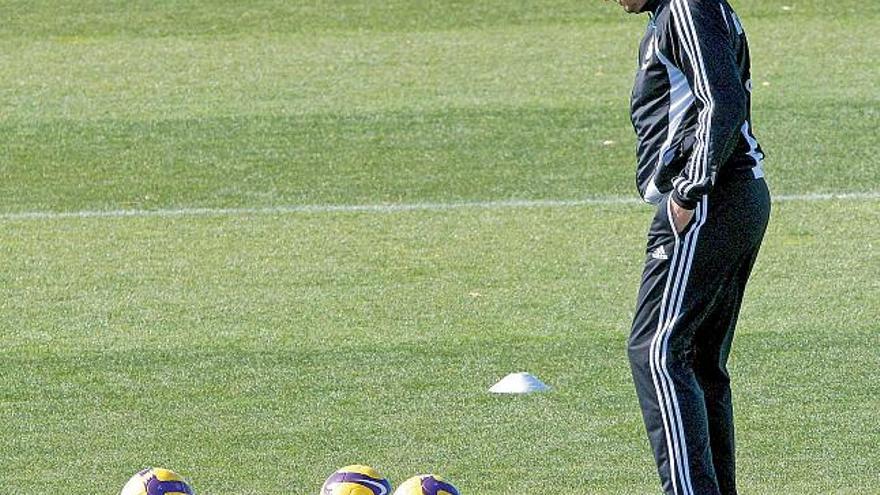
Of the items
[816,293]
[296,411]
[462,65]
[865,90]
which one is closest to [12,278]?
[296,411]

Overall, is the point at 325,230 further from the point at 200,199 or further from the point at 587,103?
the point at 587,103

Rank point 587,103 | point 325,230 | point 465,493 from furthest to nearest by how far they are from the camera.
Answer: point 587,103, point 325,230, point 465,493

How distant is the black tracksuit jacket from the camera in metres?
5.14

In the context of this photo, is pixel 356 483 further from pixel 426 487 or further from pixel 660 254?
pixel 660 254

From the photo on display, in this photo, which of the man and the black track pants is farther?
the black track pants

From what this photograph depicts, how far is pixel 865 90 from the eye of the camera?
47.9 feet

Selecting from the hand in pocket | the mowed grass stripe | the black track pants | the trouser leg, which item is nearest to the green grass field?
the mowed grass stripe

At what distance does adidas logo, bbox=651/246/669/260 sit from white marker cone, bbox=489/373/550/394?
2.21 m

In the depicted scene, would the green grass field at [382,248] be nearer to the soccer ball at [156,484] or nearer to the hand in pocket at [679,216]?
the soccer ball at [156,484]

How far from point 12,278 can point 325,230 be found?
2082 mm

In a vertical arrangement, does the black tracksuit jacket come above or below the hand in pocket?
above

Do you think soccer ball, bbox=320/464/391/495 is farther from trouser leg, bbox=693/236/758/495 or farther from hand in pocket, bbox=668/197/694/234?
hand in pocket, bbox=668/197/694/234

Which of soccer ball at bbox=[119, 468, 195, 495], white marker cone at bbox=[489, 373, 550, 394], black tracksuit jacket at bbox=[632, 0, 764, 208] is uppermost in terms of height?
black tracksuit jacket at bbox=[632, 0, 764, 208]

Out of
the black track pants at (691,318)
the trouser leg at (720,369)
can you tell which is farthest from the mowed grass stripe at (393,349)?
the black track pants at (691,318)
